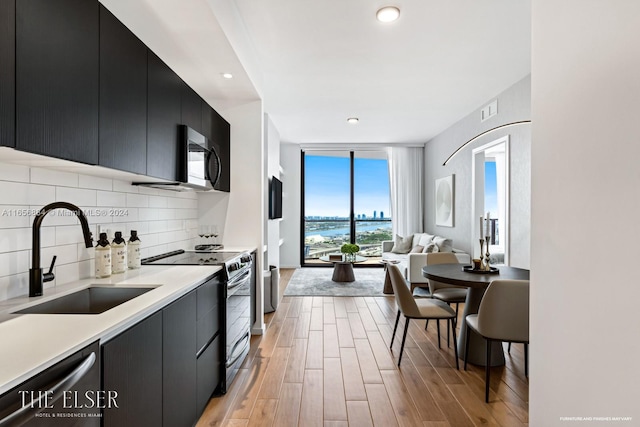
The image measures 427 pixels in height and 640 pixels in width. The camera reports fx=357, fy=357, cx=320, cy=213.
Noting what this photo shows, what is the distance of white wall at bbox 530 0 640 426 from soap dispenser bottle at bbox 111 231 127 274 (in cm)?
209

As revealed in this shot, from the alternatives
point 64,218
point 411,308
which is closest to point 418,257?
point 411,308

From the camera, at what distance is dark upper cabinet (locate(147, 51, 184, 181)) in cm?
201

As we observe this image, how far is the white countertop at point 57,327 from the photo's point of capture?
0.89 metres

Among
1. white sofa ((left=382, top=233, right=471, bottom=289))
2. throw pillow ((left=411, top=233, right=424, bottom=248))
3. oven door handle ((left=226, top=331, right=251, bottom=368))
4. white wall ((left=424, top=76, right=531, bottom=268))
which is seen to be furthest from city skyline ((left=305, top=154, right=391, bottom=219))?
oven door handle ((left=226, top=331, right=251, bottom=368))

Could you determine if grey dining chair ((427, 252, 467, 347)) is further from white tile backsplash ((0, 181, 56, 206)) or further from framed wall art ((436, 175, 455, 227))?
white tile backsplash ((0, 181, 56, 206))

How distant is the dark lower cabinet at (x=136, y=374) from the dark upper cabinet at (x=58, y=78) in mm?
711

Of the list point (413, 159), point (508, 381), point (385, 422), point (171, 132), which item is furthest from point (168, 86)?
point (413, 159)

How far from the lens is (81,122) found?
139 cm

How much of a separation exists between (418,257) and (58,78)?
15.9 feet

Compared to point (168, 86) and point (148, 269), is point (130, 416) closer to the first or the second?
point (148, 269)

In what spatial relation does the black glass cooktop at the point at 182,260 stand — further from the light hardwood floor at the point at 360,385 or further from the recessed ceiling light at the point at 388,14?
the recessed ceiling light at the point at 388,14

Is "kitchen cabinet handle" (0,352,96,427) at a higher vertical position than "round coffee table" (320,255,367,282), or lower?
higher

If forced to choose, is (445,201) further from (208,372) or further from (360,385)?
(208,372)

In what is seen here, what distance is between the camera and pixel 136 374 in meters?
1.37
